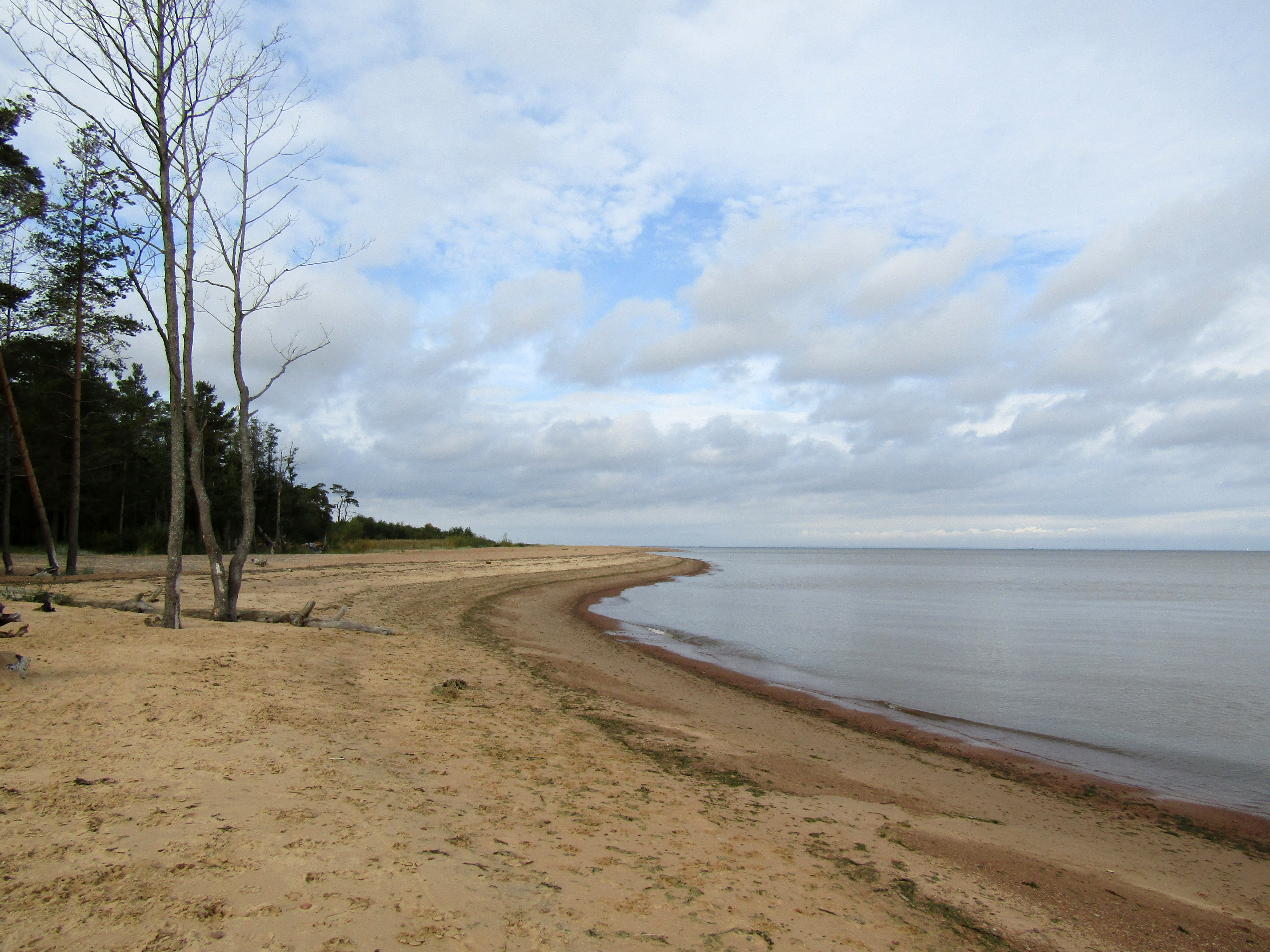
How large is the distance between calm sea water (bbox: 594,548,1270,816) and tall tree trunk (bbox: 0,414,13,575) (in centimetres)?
1703

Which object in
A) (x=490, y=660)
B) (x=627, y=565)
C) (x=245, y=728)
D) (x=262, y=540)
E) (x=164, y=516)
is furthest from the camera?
(x=627, y=565)

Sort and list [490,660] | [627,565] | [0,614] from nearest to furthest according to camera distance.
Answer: [0,614] < [490,660] < [627,565]

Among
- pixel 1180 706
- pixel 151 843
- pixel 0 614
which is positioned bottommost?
pixel 1180 706

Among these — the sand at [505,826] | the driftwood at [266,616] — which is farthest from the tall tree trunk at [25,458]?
the sand at [505,826]

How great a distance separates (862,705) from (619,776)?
706cm

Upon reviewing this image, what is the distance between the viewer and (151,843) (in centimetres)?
362

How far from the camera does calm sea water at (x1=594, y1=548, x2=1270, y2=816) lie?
9828mm

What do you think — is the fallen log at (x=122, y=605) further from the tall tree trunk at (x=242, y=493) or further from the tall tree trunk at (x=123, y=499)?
the tall tree trunk at (x=123, y=499)

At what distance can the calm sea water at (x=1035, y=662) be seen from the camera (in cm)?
983

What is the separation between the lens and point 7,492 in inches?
758

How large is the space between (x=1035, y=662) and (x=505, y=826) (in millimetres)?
16682

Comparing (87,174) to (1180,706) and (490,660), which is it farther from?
(1180,706)

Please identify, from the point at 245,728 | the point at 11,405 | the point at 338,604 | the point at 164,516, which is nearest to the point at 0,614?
the point at 245,728


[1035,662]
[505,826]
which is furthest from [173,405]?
[1035,662]
